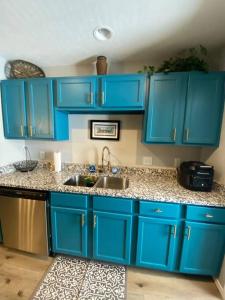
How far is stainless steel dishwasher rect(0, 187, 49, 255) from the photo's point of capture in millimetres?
1727

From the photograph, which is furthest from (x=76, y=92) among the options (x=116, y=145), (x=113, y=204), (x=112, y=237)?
(x=112, y=237)

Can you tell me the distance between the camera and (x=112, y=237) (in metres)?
1.67

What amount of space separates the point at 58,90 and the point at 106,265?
214cm

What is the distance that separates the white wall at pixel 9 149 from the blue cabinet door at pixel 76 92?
33.9 inches

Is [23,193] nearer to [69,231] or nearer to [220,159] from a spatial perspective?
[69,231]

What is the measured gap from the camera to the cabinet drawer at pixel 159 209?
4.96ft

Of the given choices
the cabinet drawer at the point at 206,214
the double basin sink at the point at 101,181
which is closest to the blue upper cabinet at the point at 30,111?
the double basin sink at the point at 101,181

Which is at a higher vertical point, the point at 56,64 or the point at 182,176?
the point at 56,64

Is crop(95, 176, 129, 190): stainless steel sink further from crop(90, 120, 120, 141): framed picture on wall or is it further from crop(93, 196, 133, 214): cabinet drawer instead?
crop(90, 120, 120, 141): framed picture on wall

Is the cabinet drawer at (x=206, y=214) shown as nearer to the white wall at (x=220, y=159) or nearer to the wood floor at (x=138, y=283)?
the white wall at (x=220, y=159)

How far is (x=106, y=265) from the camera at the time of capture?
179cm

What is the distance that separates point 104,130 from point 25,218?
1446 millimetres

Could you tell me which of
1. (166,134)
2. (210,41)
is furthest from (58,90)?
(210,41)

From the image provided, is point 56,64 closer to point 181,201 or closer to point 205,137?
point 205,137
